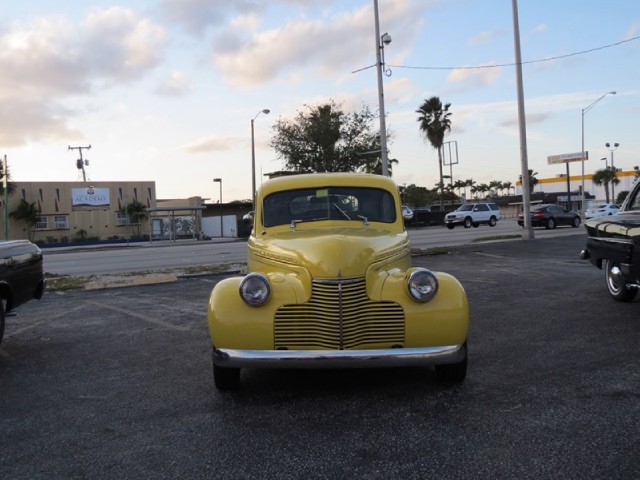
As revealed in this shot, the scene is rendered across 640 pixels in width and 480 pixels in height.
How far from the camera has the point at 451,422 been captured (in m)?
3.80

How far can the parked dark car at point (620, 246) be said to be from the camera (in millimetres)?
6598

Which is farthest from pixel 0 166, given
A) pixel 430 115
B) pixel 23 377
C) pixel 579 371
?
pixel 579 371

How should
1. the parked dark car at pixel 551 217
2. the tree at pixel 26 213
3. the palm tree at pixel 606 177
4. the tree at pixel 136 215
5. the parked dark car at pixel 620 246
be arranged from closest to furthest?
the parked dark car at pixel 620 246, the parked dark car at pixel 551 217, the tree at pixel 26 213, the tree at pixel 136 215, the palm tree at pixel 606 177

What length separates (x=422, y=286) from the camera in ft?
14.3

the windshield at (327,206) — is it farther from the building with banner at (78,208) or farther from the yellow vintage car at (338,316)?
the building with banner at (78,208)

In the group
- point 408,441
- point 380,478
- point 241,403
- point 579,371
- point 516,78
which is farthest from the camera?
point 516,78

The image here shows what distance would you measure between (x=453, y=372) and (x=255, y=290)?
175cm

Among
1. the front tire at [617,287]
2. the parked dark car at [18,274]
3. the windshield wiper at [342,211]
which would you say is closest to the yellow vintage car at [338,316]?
the windshield wiper at [342,211]

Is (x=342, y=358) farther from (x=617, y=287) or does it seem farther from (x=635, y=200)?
(x=635, y=200)

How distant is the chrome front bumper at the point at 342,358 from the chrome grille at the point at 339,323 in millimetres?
202

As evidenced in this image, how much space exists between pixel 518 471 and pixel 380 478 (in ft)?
2.54

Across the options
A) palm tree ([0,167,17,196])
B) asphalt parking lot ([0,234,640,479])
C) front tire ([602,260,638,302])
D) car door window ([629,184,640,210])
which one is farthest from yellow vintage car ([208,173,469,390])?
palm tree ([0,167,17,196])

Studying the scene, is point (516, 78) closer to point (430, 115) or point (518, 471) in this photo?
point (518, 471)

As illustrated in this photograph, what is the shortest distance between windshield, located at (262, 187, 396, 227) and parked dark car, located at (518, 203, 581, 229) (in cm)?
2895
